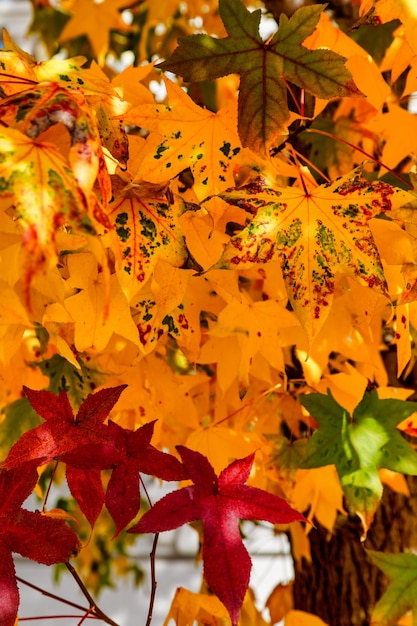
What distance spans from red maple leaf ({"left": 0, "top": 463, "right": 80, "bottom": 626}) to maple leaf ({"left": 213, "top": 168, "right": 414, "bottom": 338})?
246 millimetres

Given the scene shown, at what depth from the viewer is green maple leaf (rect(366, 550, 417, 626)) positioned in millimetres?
731

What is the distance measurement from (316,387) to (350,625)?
1.84ft

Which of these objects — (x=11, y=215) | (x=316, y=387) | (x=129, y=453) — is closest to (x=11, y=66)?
(x=11, y=215)

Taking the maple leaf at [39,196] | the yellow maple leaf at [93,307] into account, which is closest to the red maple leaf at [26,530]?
the yellow maple leaf at [93,307]

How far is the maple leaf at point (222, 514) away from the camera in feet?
1.89

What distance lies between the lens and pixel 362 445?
29.0 inches

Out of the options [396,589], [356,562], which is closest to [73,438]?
[396,589]

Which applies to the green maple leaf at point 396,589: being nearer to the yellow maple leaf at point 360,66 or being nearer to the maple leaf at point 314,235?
the maple leaf at point 314,235

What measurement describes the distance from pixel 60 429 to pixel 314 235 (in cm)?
28

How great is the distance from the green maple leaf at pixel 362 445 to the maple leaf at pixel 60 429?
20cm

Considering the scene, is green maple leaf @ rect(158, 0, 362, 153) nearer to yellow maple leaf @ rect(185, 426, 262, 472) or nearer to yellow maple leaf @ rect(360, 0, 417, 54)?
yellow maple leaf @ rect(360, 0, 417, 54)

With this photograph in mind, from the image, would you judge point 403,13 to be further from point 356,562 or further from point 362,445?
point 356,562

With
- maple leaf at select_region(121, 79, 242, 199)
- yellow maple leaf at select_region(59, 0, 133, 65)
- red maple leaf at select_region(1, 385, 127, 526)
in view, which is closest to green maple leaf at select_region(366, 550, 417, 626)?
red maple leaf at select_region(1, 385, 127, 526)

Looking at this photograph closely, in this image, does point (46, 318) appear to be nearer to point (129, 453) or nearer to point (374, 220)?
point (129, 453)
